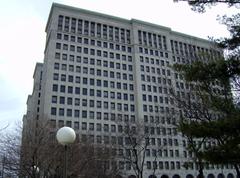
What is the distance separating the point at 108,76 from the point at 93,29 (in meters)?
14.6

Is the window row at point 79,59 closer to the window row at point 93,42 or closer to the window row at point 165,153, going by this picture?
the window row at point 93,42

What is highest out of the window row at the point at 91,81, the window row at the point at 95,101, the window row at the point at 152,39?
the window row at the point at 152,39

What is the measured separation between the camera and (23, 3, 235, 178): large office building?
64688mm

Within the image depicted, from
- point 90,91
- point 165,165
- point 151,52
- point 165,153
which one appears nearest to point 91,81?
point 90,91

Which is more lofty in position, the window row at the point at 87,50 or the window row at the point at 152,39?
the window row at the point at 152,39

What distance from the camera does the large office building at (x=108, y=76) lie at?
64688 mm

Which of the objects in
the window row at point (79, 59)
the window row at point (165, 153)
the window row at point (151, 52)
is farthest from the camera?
the window row at point (151, 52)

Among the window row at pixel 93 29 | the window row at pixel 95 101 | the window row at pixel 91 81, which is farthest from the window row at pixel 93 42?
the window row at pixel 95 101

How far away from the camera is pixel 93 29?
7688 centimetres

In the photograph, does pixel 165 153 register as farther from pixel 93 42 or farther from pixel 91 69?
pixel 93 42

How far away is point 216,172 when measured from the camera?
2793 inches

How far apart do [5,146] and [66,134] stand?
13480 millimetres

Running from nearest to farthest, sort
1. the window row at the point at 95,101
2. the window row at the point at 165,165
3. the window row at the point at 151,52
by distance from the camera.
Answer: the window row at the point at 95,101 → the window row at the point at 165,165 → the window row at the point at 151,52

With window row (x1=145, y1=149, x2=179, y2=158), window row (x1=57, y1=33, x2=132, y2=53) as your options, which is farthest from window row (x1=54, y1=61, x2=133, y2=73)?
window row (x1=145, y1=149, x2=179, y2=158)
